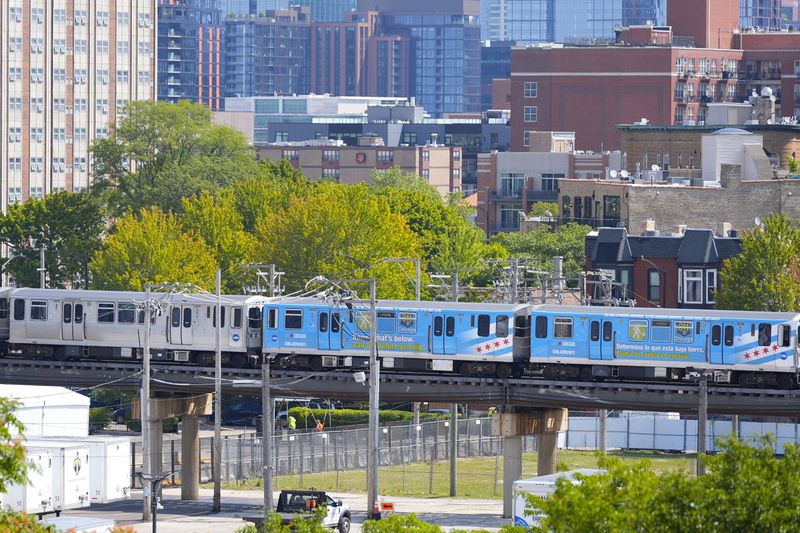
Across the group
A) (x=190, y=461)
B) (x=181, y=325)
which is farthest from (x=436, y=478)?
(x=181, y=325)

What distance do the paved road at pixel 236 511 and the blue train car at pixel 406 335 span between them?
5535mm

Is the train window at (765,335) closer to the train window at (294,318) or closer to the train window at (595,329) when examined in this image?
the train window at (595,329)

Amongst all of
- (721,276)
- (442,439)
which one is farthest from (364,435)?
(721,276)

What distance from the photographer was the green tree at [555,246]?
12875cm

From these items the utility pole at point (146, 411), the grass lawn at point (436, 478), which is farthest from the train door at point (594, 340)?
the utility pole at point (146, 411)

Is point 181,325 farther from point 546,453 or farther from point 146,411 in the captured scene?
point 546,453

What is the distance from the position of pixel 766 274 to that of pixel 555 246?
3940 centimetres

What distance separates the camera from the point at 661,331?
71375mm

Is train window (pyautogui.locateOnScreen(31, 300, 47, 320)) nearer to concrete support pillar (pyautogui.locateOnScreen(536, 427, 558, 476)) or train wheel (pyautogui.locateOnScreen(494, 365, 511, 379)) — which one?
train wheel (pyautogui.locateOnScreen(494, 365, 511, 379))

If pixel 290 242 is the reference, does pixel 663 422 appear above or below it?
below

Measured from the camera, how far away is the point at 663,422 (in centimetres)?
9544

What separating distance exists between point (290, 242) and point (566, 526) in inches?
2967

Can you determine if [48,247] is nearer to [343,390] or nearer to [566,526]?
[343,390]

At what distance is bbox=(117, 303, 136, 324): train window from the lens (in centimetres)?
7969
